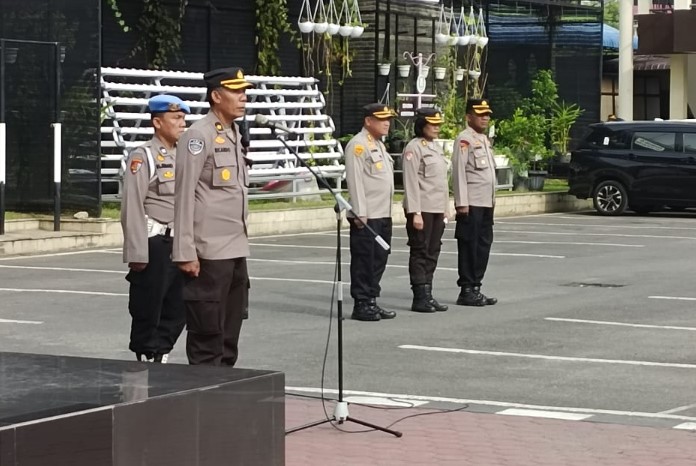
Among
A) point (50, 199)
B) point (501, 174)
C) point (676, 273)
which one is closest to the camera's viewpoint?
point (676, 273)

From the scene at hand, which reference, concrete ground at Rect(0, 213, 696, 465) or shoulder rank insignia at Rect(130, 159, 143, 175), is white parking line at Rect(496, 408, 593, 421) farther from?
shoulder rank insignia at Rect(130, 159, 143, 175)

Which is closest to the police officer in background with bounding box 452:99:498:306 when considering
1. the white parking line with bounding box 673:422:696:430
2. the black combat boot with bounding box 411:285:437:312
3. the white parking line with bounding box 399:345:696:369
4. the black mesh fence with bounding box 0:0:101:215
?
the black combat boot with bounding box 411:285:437:312

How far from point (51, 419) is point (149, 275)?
4670 millimetres

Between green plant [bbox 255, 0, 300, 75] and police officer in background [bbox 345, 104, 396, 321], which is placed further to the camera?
green plant [bbox 255, 0, 300, 75]

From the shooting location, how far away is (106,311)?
13.7 m

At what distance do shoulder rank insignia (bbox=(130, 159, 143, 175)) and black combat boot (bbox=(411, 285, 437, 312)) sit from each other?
480cm

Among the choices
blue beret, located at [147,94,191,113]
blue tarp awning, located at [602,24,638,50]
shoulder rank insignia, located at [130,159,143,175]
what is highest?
blue tarp awning, located at [602,24,638,50]

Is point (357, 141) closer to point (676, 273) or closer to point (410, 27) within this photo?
point (676, 273)

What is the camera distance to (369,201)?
13359 millimetres

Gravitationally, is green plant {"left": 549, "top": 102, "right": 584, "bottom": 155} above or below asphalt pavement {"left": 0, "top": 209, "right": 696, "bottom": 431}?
above

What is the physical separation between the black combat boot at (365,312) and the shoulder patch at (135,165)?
160 inches

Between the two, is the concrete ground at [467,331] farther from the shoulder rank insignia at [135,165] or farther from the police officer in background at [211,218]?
the shoulder rank insignia at [135,165]

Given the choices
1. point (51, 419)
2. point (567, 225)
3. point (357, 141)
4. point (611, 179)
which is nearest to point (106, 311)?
point (357, 141)

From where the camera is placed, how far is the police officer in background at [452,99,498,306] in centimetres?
1439
